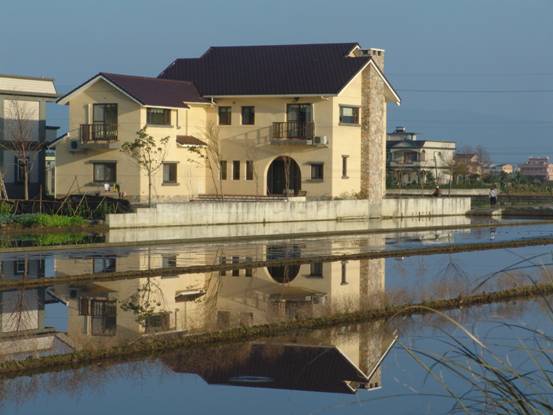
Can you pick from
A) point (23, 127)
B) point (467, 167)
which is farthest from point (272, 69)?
point (467, 167)

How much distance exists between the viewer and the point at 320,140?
43.0 meters

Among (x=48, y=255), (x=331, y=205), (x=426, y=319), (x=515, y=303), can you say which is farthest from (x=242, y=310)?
(x=331, y=205)

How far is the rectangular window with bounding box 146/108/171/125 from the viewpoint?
4097 centimetres

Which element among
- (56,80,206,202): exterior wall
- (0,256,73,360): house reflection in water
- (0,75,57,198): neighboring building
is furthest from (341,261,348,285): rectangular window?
(0,75,57,198): neighboring building

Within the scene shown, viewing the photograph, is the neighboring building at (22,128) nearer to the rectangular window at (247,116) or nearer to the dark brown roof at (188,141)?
the dark brown roof at (188,141)

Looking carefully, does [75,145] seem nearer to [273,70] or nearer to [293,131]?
[293,131]

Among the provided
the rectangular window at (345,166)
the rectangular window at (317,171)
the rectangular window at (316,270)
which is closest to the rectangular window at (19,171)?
the rectangular window at (317,171)

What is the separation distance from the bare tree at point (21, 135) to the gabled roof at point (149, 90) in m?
2.45

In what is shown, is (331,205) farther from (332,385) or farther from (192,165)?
(332,385)

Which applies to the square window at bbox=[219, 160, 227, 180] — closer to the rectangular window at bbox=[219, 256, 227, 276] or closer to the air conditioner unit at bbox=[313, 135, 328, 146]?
the air conditioner unit at bbox=[313, 135, 328, 146]

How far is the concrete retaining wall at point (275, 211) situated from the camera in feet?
105

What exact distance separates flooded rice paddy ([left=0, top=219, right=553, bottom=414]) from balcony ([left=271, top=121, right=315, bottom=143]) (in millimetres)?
19034

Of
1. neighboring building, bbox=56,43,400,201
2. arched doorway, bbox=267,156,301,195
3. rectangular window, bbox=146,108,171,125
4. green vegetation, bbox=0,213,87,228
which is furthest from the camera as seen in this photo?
arched doorway, bbox=267,156,301,195

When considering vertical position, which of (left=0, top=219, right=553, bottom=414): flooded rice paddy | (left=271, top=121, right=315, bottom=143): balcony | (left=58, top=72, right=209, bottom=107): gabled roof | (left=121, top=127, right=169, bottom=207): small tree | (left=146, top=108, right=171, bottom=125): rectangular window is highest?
(left=58, top=72, right=209, bottom=107): gabled roof
